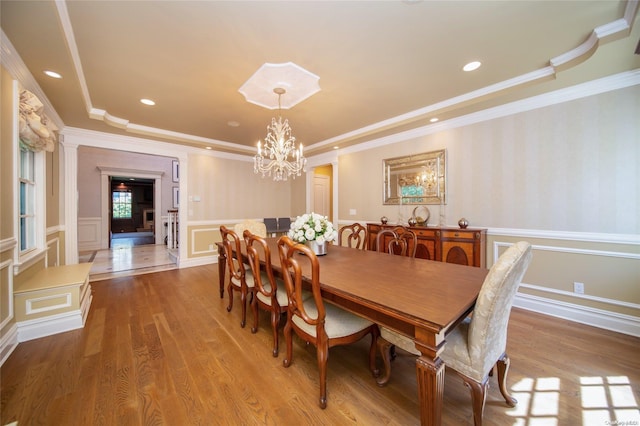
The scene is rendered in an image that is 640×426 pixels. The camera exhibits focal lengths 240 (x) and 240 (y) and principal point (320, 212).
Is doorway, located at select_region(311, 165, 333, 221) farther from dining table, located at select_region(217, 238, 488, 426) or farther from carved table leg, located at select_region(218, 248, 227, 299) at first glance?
dining table, located at select_region(217, 238, 488, 426)

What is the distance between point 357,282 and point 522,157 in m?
2.77

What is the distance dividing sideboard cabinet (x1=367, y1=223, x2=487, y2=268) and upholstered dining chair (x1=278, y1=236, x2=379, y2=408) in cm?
186

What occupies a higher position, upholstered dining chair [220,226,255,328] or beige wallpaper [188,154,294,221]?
beige wallpaper [188,154,294,221]

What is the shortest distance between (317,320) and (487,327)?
34.5 inches

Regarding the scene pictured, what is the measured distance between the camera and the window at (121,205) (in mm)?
10550

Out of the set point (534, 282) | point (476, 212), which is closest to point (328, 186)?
point (476, 212)

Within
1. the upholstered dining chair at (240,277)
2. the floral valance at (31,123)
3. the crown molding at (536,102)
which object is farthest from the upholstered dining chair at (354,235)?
the floral valance at (31,123)

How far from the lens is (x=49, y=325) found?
2262mm

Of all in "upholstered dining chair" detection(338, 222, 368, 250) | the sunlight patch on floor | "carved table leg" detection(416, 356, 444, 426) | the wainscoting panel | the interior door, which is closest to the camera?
"carved table leg" detection(416, 356, 444, 426)

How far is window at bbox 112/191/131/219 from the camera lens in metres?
10.6

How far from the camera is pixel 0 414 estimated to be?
4.54 feet

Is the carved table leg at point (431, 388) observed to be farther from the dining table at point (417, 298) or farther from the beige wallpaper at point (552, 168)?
the beige wallpaper at point (552, 168)

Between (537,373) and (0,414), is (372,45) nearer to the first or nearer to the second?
(537,373)

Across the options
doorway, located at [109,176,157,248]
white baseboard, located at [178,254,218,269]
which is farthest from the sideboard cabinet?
doorway, located at [109,176,157,248]
